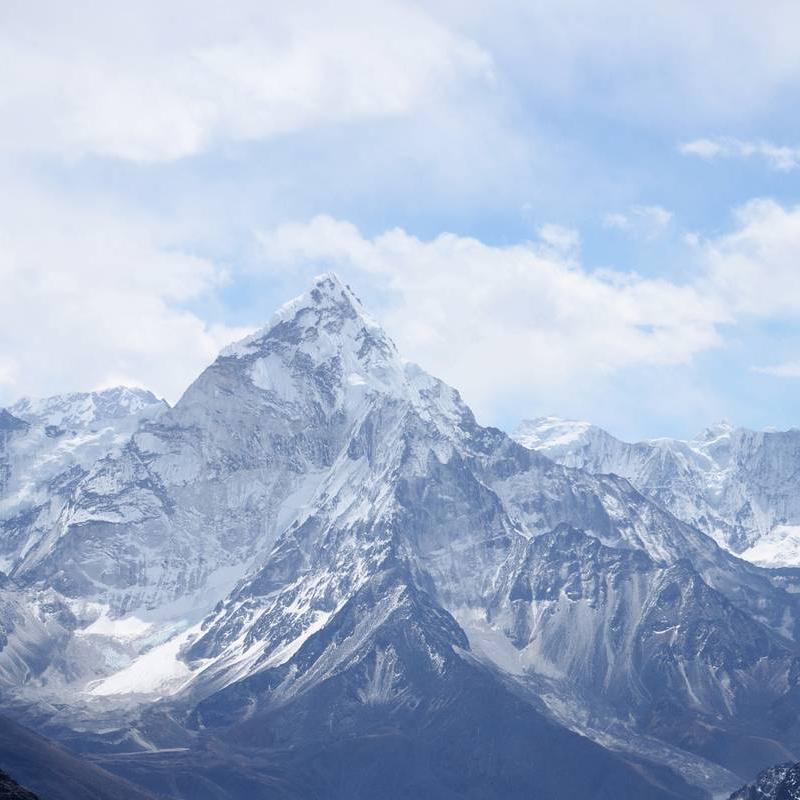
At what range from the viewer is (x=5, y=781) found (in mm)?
179875
